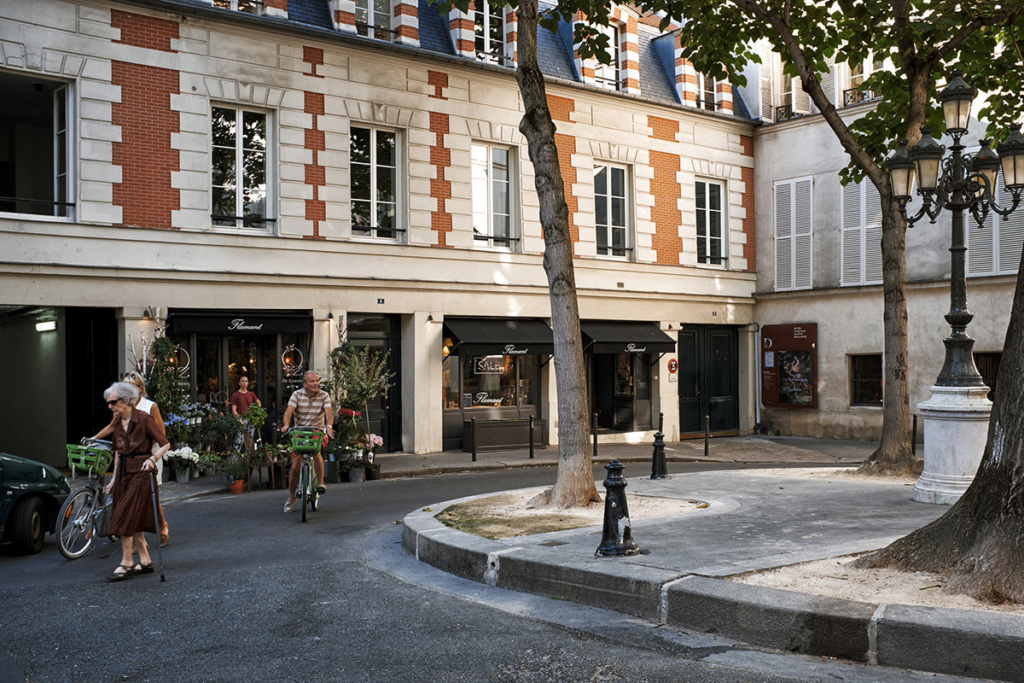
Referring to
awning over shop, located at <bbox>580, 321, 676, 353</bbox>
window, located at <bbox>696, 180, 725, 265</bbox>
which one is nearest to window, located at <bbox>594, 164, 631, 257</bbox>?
awning over shop, located at <bbox>580, 321, 676, 353</bbox>

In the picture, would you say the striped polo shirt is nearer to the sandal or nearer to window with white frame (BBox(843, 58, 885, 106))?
the sandal

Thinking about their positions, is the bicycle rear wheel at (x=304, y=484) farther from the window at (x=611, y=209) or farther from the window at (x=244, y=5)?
the window at (x=611, y=209)

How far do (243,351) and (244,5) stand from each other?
6.29 meters

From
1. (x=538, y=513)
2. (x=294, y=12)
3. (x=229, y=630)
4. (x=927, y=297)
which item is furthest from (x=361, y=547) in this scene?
(x=927, y=297)

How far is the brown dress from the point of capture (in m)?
7.61

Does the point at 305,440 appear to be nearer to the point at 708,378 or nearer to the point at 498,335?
the point at 498,335

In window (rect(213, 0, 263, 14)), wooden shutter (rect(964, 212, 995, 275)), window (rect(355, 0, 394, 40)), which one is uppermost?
window (rect(355, 0, 394, 40))

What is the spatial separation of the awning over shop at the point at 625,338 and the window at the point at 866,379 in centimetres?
458

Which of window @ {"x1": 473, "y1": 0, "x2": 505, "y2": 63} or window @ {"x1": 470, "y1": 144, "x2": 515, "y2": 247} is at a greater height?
window @ {"x1": 473, "y1": 0, "x2": 505, "y2": 63}

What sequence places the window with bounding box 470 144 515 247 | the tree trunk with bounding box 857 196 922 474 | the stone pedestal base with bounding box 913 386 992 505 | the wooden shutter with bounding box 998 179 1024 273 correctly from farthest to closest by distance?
the window with bounding box 470 144 515 247 < the wooden shutter with bounding box 998 179 1024 273 < the tree trunk with bounding box 857 196 922 474 < the stone pedestal base with bounding box 913 386 992 505

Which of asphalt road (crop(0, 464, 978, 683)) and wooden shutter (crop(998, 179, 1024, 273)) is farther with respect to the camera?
wooden shutter (crop(998, 179, 1024, 273))

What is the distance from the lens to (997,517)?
5.54m

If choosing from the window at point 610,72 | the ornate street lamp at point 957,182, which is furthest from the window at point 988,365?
the window at point 610,72

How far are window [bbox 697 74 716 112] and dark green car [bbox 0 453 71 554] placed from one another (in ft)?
62.4
